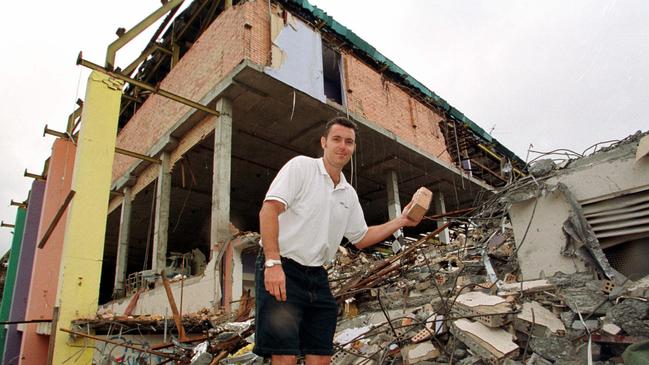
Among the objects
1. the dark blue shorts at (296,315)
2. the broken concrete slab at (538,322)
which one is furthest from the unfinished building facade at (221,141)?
the dark blue shorts at (296,315)

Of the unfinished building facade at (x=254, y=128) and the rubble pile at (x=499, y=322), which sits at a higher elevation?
the unfinished building facade at (x=254, y=128)

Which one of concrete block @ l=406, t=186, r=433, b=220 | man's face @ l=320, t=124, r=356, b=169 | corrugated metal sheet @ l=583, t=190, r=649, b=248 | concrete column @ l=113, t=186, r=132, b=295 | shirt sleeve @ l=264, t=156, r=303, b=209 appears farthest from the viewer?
concrete column @ l=113, t=186, r=132, b=295

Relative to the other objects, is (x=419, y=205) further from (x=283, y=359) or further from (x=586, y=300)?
(x=586, y=300)

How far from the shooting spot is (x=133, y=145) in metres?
14.4

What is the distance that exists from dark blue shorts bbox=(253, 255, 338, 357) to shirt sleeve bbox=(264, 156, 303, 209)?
0.33 meters

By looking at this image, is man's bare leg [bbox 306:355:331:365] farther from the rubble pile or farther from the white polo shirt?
the rubble pile

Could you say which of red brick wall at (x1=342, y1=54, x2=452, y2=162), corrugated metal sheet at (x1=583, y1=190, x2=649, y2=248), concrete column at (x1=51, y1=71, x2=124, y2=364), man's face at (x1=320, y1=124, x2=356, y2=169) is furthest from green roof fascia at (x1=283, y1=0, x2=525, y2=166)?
man's face at (x1=320, y1=124, x2=356, y2=169)

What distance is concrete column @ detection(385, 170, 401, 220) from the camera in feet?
42.0

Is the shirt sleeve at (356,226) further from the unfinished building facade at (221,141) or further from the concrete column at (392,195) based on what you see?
the concrete column at (392,195)

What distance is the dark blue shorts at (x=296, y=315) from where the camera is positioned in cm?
182

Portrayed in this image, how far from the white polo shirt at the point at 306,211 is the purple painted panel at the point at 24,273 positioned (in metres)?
13.5

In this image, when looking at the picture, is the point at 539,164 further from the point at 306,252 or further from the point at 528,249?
the point at 306,252

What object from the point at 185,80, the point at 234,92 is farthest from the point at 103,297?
the point at 234,92

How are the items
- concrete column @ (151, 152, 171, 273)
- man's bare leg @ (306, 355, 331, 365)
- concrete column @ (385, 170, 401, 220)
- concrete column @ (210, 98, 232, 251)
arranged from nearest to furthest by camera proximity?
man's bare leg @ (306, 355, 331, 365) → concrete column @ (210, 98, 232, 251) → concrete column @ (151, 152, 171, 273) → concrete column @ (385, 170, 401, 220)
